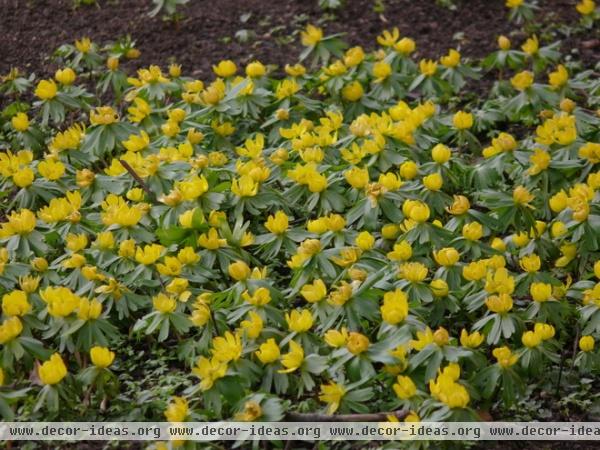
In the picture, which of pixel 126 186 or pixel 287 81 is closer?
pixel 126 186

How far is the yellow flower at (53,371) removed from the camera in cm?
279

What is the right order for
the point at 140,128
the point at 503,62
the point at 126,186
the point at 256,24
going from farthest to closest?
the point at 256,24 < the point at 503,62 < the point at 140,128 < the point at 126,186

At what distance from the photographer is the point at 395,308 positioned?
2900mm

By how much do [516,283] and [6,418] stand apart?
5.39 ft

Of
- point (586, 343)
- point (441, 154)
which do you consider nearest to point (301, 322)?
point (586, 343)

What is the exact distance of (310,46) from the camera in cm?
467

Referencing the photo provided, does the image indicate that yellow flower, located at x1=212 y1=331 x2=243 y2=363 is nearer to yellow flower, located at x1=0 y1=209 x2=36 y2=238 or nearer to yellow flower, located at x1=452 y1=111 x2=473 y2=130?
yellow flower, located at x1=0 y1=209 x2=36 y2=238

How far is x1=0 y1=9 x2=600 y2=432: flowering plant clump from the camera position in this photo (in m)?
2.86

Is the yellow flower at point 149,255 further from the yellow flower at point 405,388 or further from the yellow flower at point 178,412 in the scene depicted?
the yellow flower at point 405,388

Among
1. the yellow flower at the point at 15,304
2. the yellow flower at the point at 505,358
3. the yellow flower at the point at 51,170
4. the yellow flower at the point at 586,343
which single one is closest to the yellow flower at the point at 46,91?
the yellow flower at the point at 51,170

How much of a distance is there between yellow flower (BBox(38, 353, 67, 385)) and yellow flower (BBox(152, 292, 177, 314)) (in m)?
0.38

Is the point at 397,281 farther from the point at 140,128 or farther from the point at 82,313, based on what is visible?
the point at 140,128

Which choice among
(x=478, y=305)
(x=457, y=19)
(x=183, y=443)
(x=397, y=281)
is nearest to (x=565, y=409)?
(x=478, y=305)

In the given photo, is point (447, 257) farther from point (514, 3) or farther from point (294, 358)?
point (514, 3)
